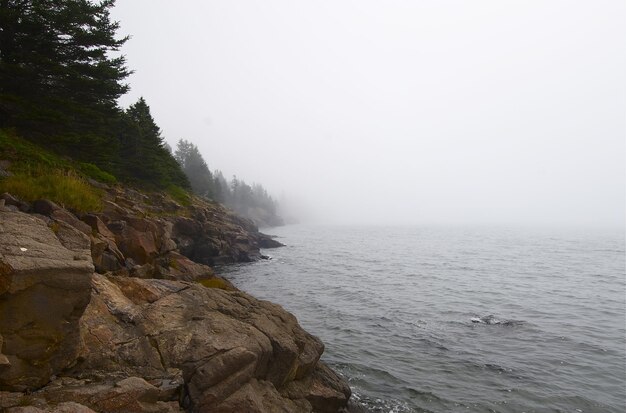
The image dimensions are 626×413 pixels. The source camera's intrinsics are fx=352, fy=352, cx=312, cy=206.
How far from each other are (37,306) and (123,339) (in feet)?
7.39

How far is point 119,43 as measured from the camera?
26.2 metres

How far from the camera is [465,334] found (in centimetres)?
2153

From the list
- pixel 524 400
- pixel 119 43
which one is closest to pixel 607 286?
pixel 524 400

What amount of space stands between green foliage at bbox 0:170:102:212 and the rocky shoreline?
901 millimetres

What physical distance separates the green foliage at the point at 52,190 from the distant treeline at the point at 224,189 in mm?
56254

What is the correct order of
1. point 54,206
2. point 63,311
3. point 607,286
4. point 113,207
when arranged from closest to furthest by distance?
point 63,311, point 54,206, point 113,207, point 607,286

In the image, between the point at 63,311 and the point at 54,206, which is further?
the point at 54,206

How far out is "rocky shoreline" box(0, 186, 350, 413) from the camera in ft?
20.7

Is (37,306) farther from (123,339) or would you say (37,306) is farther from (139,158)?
(139,158)

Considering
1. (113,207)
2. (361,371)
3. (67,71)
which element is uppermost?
(67,71)

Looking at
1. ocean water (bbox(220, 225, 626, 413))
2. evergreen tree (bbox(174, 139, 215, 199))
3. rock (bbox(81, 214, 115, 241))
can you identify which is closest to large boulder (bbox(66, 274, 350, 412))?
rock (bbox(81, 214, 115, 241))

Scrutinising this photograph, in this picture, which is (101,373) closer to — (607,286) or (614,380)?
(614,380)

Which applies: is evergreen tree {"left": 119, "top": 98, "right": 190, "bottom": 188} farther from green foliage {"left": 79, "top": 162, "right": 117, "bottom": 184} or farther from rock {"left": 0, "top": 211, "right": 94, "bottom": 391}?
rock {"left": 0, "top": 211, "right": 94, "bottom": 391}

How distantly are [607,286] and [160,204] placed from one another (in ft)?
155
